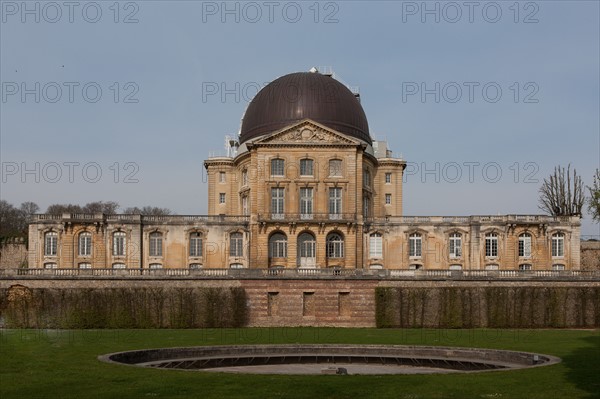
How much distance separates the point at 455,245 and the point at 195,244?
73.4ft

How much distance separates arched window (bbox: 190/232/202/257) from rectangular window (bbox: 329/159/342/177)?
12.6 meters

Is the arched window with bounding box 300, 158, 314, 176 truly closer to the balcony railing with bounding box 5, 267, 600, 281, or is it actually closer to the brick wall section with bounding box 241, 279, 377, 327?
the balcony railing with bounding box 5, 267, 600, 281

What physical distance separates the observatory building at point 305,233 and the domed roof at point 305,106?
3438mm

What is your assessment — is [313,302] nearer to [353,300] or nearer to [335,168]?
[353,300]

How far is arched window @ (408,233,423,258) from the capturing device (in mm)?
67938

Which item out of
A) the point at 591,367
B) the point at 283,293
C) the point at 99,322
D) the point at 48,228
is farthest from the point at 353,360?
the point at 48,228

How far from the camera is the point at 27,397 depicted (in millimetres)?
20953

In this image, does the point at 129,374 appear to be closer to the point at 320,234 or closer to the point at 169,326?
the point at 169,326

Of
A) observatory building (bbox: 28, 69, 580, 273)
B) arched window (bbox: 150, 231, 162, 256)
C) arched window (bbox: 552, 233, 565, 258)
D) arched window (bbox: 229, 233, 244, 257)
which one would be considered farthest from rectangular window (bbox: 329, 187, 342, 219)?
arched window (bbox: 552, 233, 565, 258)

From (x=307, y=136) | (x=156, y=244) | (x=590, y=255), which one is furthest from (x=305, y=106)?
(x=590, y=255)

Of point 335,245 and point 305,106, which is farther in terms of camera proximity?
point 305,106

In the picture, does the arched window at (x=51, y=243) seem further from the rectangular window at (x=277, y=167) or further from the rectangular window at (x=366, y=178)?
Answer: the rectangular window at (x=366, y=178)

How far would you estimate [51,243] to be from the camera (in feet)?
220

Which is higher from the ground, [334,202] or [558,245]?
[334,202]
